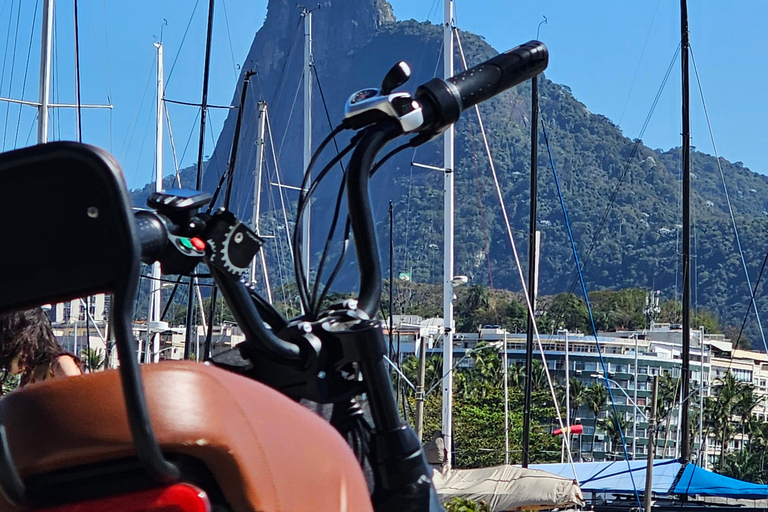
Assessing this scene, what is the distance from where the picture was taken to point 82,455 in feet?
2.60

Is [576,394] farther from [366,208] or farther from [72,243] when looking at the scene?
[72,243]

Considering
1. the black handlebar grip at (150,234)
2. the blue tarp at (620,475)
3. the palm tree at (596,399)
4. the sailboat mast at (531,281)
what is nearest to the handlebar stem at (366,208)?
the black handlebar grip at (150,234)

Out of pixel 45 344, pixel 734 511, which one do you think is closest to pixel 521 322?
pixel 734 511

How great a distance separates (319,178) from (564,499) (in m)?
13.8

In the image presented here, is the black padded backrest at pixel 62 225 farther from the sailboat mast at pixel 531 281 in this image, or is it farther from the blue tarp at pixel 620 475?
the blue tarp at pixel 620 475

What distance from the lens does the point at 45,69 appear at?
15797mm

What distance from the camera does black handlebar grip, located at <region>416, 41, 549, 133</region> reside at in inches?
55.4

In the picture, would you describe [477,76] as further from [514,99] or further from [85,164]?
[514,99]

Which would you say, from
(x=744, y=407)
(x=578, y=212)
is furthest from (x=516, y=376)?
(x=578, y=212)

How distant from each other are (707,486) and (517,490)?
25.6 feet

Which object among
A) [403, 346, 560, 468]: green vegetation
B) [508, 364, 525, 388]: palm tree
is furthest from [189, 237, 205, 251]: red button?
[508, 364, 525, 388]: palm tree

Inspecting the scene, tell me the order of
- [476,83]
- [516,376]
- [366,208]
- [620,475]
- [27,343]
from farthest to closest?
[516,376] → [620,475] → [27,343] → [476,83] → [366,208]

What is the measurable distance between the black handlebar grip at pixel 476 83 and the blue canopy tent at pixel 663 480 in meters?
19.4

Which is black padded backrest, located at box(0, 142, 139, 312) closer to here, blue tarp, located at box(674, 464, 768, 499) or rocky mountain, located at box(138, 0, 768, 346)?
blue tarp, located at box(674, 464, 768, 499)
